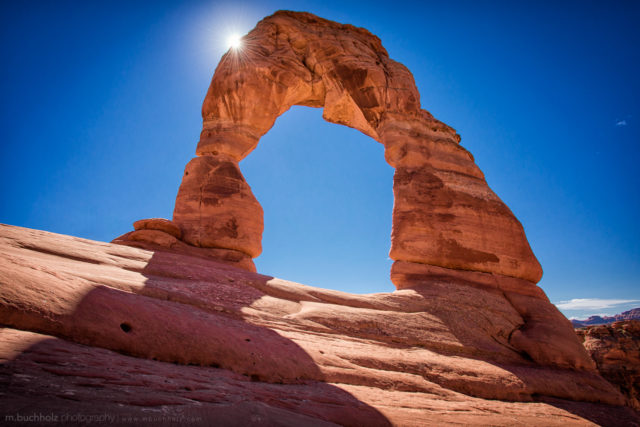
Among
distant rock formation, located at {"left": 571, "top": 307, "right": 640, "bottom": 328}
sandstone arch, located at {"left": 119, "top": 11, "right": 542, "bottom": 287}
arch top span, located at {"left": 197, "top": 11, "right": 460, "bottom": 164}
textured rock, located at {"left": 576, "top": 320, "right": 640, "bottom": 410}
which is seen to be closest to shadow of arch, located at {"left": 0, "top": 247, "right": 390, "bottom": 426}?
sandstone arch, located at {"left": 119, "top": 11, "right": 542, "bottom": 287}

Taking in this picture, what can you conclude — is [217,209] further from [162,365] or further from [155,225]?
[162,365]

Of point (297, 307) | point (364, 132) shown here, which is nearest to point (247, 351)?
point (297, 307)

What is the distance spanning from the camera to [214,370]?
2992 mm

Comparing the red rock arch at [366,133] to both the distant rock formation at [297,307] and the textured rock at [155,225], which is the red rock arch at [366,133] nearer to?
the distant rock formation at [297,307]

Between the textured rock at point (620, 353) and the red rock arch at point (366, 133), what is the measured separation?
1294 centimetres

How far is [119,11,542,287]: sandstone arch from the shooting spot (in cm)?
834

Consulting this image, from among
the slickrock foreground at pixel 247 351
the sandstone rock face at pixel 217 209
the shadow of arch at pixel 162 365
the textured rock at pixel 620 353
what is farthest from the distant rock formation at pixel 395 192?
Result: the textured rock at pixel 620 353

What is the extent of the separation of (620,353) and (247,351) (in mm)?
21076

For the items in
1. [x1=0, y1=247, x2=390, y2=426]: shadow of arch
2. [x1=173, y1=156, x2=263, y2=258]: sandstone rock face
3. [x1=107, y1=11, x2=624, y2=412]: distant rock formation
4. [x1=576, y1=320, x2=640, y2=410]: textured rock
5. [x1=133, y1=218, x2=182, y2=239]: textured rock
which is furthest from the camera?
[x1=576, y1=320, x2=640, y2=410]: textured rock

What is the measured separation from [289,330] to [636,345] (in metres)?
20.5

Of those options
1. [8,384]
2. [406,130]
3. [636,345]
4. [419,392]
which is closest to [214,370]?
[8,384]

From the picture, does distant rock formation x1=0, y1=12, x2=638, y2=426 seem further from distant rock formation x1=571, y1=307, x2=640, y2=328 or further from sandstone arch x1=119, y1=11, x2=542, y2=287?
distant rock formation x1=571, y1=307, x2=640, y2=328

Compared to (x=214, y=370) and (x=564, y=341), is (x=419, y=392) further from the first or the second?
(x=564, y=341)

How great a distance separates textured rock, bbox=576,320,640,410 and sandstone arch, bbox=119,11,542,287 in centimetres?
1290
